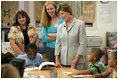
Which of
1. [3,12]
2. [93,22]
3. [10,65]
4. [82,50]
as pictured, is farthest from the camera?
[93,22]

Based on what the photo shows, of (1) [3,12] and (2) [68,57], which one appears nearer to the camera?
(2) [68,57]

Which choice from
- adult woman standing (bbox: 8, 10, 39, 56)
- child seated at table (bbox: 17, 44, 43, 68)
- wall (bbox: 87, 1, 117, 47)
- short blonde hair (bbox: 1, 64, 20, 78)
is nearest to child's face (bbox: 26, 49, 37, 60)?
child seated at table (bbox: 17, 44, 43, 68)

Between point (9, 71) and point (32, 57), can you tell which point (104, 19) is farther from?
point (9, 71)

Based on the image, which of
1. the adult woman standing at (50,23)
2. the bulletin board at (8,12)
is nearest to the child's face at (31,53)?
the adult woman standing at (50,23)

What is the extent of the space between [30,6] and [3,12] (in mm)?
586

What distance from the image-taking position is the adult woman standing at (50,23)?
1807 millimetres

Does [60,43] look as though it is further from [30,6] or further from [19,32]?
[30,6]

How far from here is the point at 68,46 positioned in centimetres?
165

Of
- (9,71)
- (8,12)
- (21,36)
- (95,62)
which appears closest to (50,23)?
(21,36)

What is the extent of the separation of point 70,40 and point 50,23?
1.11 ft

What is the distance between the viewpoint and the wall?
16.2ft

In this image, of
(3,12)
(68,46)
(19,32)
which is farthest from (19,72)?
(3,12)

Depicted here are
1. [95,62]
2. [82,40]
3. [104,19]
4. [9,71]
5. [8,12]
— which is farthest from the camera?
[104,19]

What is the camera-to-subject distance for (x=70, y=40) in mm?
1619
